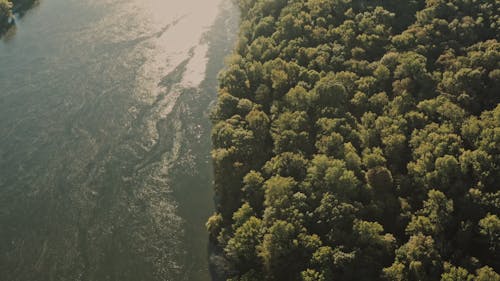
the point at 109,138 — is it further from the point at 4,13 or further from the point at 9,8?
the point at 9,8

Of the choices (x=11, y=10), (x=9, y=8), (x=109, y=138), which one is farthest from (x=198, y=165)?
(x=11, y=10)

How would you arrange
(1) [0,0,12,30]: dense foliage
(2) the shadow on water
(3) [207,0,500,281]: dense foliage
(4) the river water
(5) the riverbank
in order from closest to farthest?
(3) [207,0,500,281]: dense foliage, (2) the shadow on water, (4) the river water, (5) the riverbank, (1) [0,0,12,30]: dense foliage

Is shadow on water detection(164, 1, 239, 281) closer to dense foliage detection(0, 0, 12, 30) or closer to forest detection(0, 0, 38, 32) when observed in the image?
forest detection(0, 0, 38, 32)

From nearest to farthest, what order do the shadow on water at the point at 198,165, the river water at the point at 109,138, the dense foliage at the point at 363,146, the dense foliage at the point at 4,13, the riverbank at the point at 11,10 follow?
the dense foliage at the point at 363,146
the shadow on water at the point at 198,165
the river water at the point at 109,138
the riverbank at the point at 11,10
the dense foliage at the point at 4,13

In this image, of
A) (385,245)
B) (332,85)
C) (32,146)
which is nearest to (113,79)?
(32,146)

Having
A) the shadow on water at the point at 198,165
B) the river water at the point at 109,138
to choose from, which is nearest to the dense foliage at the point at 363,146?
the shadow on water at the point at 198,165

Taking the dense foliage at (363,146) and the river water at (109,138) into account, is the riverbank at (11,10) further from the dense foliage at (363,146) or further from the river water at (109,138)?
the dense foliage at (363,146)

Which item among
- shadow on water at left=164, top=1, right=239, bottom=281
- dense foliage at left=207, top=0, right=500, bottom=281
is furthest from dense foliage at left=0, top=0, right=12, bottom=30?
dense foliage at left=207, top=0, right=500, bottom=281
